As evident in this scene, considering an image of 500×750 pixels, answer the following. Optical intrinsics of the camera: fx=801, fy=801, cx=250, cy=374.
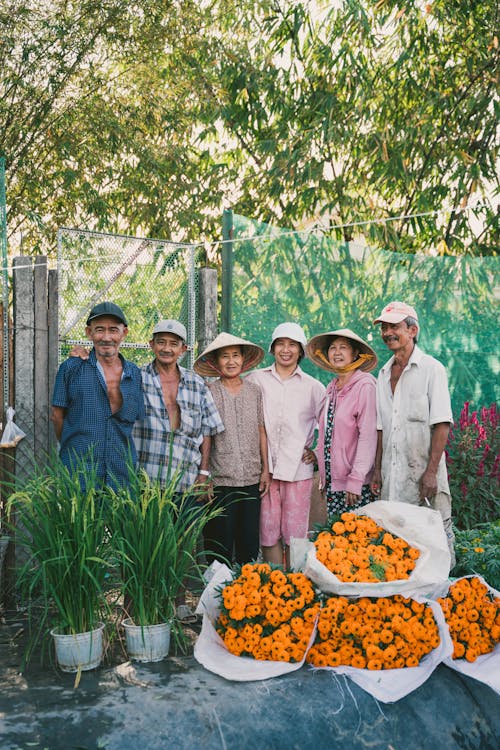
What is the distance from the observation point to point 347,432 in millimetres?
4406

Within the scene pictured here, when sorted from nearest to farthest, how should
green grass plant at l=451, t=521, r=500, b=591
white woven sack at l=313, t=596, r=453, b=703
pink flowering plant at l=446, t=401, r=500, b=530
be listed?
white woven sack at l=313, t=596, r=453, b=703 → green grass plant at l=451, t=521, r=500, b=591 → pink flowering plant at l=446, t=401, r=500, b=530

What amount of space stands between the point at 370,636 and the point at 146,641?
949 millimetres

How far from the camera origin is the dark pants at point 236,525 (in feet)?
14.4

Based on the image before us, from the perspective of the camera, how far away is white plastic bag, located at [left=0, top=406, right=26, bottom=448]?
4.55 meters

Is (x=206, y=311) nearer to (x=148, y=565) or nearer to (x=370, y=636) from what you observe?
(x=148, y=565)

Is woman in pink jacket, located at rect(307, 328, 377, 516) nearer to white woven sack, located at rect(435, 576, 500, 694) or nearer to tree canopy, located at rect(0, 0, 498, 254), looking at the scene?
white woven sack, located at rect(435, 576, 500, 694)

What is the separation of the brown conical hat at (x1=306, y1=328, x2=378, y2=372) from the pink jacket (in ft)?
0.67

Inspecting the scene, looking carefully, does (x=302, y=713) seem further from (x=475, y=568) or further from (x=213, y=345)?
(x=213, y=345)

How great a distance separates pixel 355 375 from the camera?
14.8ft

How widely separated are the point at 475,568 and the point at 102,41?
8.11 metres

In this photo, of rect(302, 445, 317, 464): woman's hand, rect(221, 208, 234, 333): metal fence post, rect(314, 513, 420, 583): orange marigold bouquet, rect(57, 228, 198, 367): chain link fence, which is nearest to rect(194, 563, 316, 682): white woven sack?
rect(314, 513, 420, 583): orange marigold bouquet

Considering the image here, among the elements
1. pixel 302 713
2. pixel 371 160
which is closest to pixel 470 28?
pixel 371 160

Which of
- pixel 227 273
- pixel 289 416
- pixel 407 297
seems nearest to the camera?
pixel 289 416

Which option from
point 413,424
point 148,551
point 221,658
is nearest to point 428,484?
point 413,424
